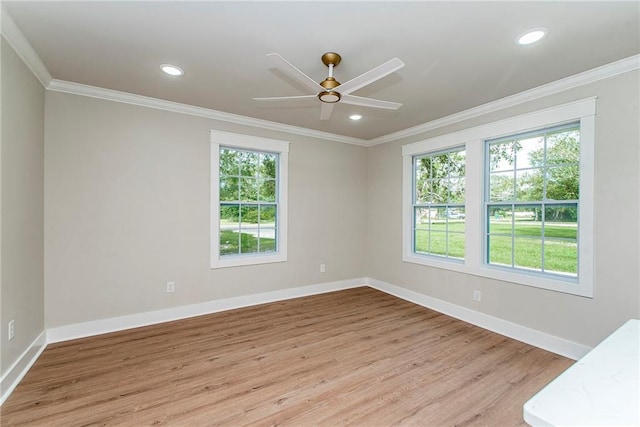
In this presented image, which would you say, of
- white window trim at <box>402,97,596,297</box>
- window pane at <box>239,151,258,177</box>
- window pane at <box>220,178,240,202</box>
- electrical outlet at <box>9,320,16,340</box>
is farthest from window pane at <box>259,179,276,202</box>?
electrical outlet at <box>9,320,16,340</box>

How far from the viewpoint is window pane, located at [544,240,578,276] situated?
283 centimetres

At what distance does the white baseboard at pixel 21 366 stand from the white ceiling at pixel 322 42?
2.49 metres

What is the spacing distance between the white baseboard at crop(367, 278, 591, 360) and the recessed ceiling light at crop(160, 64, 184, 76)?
4019 millimetres

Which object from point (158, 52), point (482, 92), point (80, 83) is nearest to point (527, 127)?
point (482, 92)

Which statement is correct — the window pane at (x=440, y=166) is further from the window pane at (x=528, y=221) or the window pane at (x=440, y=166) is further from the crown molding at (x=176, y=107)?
the crown molding at (x=176, y=107)

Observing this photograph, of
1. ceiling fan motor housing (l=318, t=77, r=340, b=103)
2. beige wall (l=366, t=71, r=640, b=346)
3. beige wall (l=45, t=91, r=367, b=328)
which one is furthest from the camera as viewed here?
beige wall (l=45, t=91, r=367, b=328)

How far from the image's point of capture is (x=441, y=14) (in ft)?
6.12

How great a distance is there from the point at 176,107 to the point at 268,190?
159cm

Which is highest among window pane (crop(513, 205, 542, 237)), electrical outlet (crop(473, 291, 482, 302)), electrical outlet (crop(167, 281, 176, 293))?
window pane (crop(513, 205, 542, 237))

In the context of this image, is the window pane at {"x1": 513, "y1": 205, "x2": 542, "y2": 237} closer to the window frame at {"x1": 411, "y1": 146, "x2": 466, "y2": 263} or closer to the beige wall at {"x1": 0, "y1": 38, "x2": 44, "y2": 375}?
the window frame at {"x1": 411, "y1": 146, "x2": 466, "y2": 263}

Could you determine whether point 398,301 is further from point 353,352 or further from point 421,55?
point 421,55

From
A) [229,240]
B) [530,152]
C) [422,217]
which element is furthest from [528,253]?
[229,240]

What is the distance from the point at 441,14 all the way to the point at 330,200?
10.6 ft

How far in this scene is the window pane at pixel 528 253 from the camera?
310cm
